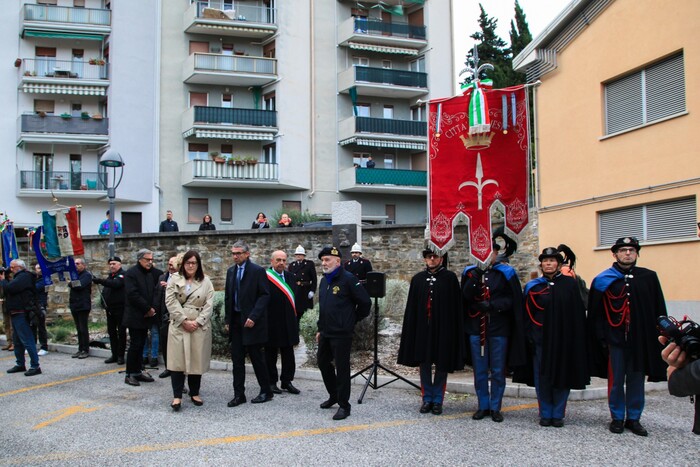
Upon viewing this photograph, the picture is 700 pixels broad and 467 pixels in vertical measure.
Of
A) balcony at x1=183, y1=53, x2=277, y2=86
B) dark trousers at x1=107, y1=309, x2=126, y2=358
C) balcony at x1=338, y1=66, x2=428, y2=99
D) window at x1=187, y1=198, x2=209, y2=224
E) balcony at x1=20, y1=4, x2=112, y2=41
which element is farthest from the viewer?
balcony at x1=338, y1=66, x2=428, y2=99

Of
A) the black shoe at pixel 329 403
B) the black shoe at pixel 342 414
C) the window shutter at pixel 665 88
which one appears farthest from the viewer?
the window shutter at pixel 665 88

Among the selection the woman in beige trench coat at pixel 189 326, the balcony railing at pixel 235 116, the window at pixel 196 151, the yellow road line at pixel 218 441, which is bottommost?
the yellow road line at pixel 218 441

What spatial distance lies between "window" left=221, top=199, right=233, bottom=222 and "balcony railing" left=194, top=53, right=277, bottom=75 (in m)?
6.62

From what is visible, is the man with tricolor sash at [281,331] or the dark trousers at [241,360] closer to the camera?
the dark trousers at [241,360]

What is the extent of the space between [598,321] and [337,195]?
28504 mm

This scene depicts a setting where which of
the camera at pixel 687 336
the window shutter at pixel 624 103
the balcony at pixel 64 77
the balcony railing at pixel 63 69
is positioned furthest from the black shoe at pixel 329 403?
the balcony railing at pixel 63 69

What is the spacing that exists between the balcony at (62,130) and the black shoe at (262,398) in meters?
26.9

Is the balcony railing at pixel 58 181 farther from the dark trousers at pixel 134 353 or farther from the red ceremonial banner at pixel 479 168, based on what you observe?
the red ceremonial banner at pixel 479 168

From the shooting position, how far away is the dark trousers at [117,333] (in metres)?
11.3

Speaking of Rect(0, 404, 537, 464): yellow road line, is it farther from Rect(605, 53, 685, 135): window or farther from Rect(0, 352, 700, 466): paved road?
Rect(605, 53, 685, 135): window

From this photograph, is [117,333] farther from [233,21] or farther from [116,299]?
[233,21]

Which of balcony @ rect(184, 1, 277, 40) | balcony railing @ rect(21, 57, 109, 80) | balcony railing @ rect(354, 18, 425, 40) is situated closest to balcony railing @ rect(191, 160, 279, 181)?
balcony railing @ rect(21, 57, 109, 80)

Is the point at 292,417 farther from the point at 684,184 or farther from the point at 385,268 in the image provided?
the point at 385,268

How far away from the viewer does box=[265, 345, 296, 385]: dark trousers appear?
9.09m
